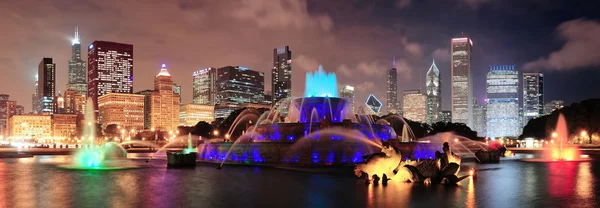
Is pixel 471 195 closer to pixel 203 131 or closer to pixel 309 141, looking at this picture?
pixel 309 141

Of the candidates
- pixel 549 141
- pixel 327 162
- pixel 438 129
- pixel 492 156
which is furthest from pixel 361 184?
pixel 438 129

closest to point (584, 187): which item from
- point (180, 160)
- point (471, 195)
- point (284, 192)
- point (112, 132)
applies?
point (471, 195)

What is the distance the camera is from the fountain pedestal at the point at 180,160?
32.7 metres

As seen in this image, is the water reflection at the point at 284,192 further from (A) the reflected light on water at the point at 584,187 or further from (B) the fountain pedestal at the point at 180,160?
(B) the fountain pedestal at the point at 180,160

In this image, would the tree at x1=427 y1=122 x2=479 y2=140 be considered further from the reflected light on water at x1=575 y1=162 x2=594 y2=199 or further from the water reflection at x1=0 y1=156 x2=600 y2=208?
the water reflection at x1=0 y1=156 x2=600 y2=208

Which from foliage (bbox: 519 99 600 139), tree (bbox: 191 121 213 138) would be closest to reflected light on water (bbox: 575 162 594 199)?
foliage (bbox: 519 99 600 139)

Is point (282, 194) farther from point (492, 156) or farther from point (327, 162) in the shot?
point (492, 156)

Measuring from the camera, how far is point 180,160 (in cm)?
3281

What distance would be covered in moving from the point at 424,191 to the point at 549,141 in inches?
3879

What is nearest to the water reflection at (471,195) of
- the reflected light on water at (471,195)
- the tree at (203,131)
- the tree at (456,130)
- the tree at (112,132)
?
the reflected light on water at (471,195)

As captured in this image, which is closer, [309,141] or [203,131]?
[309,141]

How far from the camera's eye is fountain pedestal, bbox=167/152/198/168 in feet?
107

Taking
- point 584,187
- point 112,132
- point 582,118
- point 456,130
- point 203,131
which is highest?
point 582,118

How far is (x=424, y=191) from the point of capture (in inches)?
709
